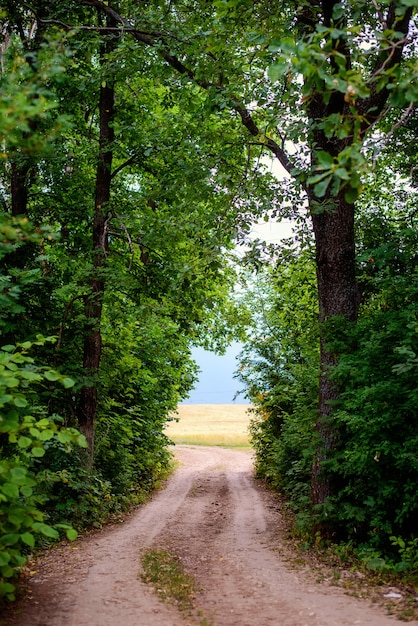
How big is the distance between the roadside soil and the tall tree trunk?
2495 millimetres

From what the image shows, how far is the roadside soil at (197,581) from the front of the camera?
6156 millimetres

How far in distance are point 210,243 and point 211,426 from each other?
39308 mm

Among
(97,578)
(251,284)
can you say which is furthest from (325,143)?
(251,284)

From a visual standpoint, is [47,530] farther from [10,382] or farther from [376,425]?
[376,425]

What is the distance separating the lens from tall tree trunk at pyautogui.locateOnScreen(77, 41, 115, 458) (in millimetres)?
12320

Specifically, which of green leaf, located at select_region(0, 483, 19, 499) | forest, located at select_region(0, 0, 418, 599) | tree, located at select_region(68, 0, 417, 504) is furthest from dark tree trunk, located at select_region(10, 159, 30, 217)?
green leaf, located at select_region(0, 483, 19, 499)

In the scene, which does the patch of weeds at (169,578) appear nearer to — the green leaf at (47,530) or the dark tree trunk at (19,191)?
the green leaf at (47,530)

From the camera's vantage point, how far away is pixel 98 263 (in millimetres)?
12508

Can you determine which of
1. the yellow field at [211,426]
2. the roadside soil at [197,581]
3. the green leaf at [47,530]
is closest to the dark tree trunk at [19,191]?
the roadside soil at [197,581]

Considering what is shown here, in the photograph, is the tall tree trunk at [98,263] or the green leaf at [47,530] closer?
the green leaf at [47,530]

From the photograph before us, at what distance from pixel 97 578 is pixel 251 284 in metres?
16.8

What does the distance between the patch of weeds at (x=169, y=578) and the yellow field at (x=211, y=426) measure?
657 inches

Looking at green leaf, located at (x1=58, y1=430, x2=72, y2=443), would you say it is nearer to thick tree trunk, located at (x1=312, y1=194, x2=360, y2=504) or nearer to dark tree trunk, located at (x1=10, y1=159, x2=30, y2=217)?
thick tree trunk, located at (x1=312, y1=194, x2=360, y2=504)

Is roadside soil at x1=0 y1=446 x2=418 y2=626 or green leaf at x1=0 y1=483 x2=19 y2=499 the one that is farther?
roadside soil at x1=0 y1=446 x2=418 y2=626
